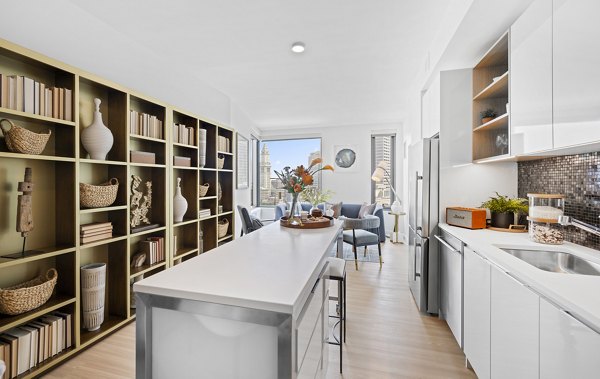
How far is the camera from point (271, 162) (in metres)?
7.14

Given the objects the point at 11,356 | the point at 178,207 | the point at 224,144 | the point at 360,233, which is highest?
the point at 224,144

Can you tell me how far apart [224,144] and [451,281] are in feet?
10.7

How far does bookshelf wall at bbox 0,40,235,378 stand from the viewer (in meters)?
1.77

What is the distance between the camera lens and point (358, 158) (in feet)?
21.4

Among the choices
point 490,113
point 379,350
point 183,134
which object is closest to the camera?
point 379,350

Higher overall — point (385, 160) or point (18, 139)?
point (385, 160)

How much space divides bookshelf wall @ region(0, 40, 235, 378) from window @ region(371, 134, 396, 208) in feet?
14.6

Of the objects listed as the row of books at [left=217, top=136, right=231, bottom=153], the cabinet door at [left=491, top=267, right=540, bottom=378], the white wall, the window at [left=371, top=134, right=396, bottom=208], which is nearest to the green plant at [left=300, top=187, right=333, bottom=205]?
the row of books at [left=217, top=136, right=231, bottom=153]

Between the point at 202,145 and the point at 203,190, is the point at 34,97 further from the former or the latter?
the point at 203,190

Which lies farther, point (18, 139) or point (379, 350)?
point (379, 350)

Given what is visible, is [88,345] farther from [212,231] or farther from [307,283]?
[307,283]

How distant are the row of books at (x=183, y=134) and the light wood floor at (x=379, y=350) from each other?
193 cm

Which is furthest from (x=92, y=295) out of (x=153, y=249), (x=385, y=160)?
(x=385, y=160)

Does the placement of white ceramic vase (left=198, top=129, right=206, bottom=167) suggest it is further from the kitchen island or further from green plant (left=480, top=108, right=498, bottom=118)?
green plant (left=480, top=108, right=498, bottom=118)
